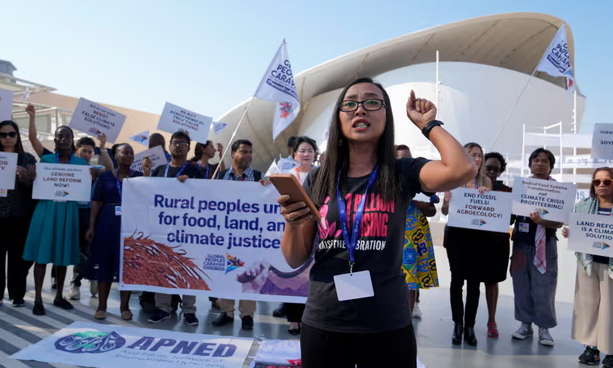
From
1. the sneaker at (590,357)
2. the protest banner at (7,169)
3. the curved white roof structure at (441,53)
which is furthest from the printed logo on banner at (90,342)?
the curved white roof structure at (441,53)

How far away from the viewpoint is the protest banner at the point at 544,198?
395 cm

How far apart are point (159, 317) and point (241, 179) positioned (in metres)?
1.57

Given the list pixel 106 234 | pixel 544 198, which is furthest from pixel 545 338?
pixel 106 234

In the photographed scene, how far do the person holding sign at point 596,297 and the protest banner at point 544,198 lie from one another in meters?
0.19

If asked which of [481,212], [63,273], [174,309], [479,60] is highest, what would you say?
[479,60]

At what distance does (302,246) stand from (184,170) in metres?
3.21

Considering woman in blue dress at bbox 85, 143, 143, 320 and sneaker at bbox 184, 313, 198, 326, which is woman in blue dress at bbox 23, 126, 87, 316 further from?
sneaker at bbox 184, 313, 198, 326

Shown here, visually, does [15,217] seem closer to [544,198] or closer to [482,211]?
[482,211]

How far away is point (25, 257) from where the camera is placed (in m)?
4.37

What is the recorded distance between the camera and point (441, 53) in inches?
1169

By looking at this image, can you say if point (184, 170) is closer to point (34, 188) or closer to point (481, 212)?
point (34, 188)

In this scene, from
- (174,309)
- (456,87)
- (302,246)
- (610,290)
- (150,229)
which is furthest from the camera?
(456,87)

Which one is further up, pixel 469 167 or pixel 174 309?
pixel 469 167

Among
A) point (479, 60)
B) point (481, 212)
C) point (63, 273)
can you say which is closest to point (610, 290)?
point (481, 212)
